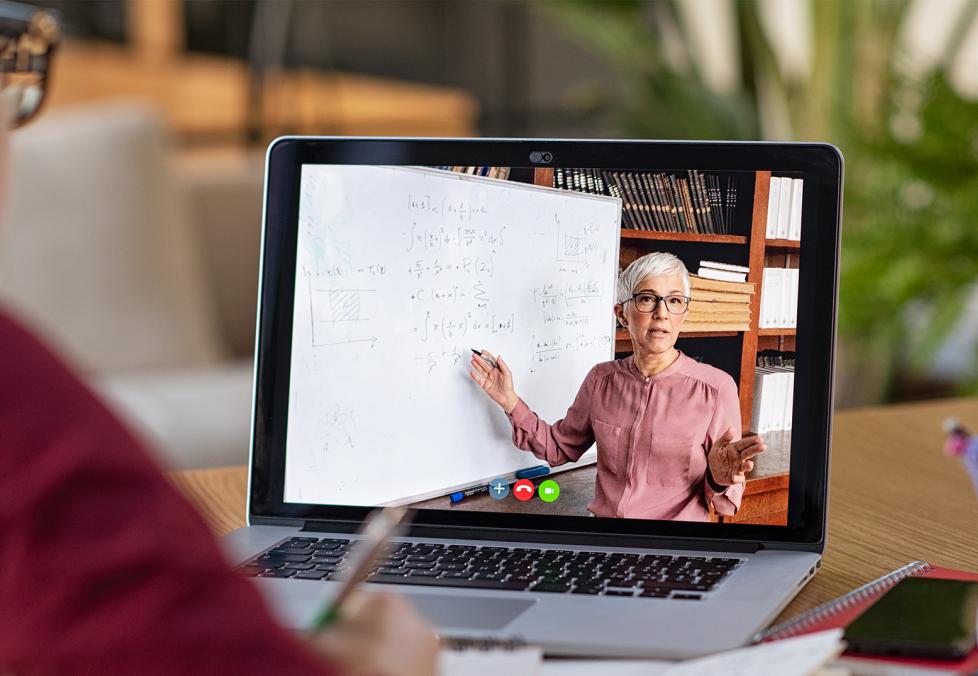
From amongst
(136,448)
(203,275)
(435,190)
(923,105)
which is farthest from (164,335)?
(136,448)

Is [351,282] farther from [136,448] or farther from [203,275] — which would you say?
[203,275]

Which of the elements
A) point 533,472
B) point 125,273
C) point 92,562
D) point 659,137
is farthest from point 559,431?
point 659,137

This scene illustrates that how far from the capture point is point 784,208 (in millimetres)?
659

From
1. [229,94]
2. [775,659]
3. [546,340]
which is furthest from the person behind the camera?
[229,94]

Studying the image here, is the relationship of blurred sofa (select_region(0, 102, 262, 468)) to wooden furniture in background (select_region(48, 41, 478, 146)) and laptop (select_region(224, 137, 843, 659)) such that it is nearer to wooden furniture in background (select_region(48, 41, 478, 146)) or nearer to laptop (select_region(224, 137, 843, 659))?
laptop (select_region(224, 137, 843, 659))

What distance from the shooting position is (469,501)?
690 mm

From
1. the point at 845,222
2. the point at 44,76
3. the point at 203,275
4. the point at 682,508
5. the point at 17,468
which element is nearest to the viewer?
the point at 17,468

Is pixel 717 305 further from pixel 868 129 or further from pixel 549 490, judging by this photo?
pixel 868 129

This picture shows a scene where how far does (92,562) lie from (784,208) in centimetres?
49

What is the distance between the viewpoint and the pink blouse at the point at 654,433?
65 centimetres

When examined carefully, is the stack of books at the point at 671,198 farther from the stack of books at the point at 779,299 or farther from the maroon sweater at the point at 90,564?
the maroon sweater at the point at 90,564

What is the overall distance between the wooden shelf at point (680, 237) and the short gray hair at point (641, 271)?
0.4 inches

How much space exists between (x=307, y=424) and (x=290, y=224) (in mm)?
131

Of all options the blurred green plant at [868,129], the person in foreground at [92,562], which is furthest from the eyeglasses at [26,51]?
the blurred green plant at [868,129]
